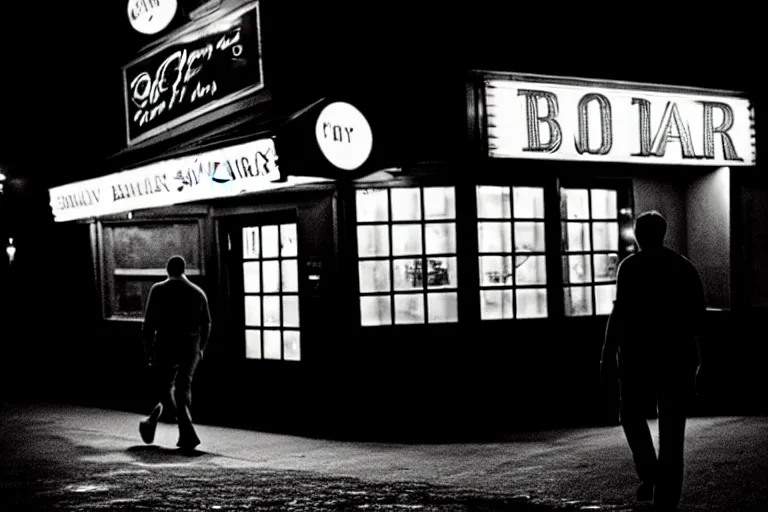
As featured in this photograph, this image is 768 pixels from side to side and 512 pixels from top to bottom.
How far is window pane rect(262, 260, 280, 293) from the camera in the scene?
10906 mm

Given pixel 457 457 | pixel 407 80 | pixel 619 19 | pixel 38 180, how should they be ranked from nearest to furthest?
pixel 457 457 < pixel 407 80 < pixel 619 19 < pixel 38 180

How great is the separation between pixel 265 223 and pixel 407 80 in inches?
107

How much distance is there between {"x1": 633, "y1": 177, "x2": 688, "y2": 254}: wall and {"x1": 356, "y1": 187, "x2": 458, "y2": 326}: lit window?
2.55 m

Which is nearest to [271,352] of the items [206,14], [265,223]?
[265,223]

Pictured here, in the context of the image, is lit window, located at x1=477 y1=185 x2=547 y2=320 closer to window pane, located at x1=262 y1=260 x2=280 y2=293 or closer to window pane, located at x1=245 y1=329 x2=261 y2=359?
window pane, located at x1=262 y1=260 x2=280 y2=293

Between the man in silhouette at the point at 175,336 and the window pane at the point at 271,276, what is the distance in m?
1.54

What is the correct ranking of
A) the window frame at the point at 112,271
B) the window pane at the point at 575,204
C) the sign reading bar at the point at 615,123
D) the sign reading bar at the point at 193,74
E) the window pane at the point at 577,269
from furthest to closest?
the window frame at the point at 112,271 → the sign reading bar at the point at 193,74 → the window pane at the point at 575,204 → the window pane at the point at 577,269 → the sign reading bar at the point at 615,123

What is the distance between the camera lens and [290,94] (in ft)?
33.8

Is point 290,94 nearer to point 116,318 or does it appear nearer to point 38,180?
point 116,318

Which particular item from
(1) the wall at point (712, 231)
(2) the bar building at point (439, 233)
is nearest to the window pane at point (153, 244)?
(2) the bar building at point (439, 233)

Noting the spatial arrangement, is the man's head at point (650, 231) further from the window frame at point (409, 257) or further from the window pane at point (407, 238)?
the window pane at point (407, 238)

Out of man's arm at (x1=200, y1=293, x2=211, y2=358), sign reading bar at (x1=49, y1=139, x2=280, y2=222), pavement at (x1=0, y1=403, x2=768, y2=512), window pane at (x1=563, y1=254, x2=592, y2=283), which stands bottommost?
pavement at (x1=0, y1=403, x2=768, y2=512)

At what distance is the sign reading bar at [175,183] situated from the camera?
9123 mm

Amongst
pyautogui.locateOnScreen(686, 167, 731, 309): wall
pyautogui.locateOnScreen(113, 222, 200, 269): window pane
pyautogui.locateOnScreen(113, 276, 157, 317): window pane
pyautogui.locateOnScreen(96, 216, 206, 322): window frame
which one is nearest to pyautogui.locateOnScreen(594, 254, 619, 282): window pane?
pyautogui.locateOnScreen(686, 167, 731, 309): wall
